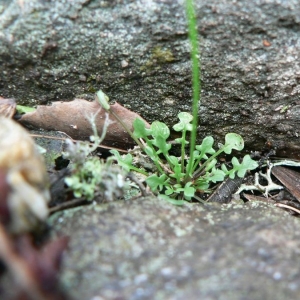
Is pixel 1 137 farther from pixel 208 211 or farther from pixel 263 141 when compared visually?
pixel 263 141

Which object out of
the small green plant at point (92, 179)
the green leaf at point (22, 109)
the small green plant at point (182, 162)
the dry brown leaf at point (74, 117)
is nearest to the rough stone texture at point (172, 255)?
the small green plant at point (92, 179)

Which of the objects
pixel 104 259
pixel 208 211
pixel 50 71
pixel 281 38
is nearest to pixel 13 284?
pixel 104 259

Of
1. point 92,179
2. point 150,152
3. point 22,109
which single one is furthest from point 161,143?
point 22,109

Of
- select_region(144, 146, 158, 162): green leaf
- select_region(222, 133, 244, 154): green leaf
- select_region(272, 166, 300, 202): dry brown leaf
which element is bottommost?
select_region(272, 166, 300, 202): dry brown leaf

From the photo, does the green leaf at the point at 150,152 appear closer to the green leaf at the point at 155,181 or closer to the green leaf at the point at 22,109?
the green leaf at the point at 155,181

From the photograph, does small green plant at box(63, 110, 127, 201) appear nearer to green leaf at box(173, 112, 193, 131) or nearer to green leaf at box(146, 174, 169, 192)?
green leaf at box(146, 174, 169, 192)

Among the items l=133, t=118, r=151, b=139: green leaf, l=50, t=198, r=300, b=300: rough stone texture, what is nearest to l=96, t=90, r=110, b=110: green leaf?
l=133, t=118, r=151, b=139: green leaf
